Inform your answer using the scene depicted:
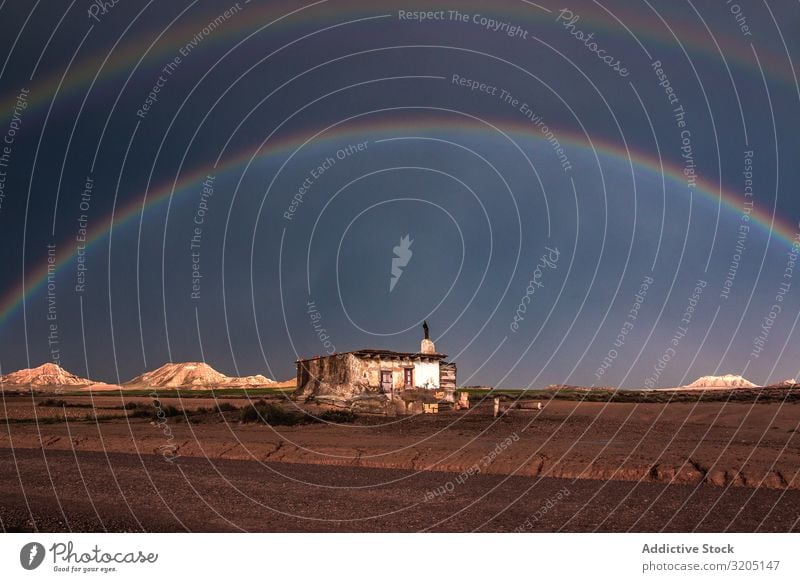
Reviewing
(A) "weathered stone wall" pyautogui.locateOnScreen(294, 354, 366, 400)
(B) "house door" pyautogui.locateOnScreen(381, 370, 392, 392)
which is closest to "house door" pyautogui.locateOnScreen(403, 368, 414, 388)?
(B) "house door" pyautogui.locateOnScreen(381, 370, 392, 392)

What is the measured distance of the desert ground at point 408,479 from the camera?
10844mm

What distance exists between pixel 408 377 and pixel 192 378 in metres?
140

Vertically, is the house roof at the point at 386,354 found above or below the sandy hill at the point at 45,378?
above

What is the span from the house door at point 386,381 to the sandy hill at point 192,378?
125262 millimetres

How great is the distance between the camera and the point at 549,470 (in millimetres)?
16078

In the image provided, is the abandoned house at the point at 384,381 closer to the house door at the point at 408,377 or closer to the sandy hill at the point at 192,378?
the house door at the point at 408,377

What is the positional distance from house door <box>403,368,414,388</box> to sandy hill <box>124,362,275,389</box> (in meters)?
124

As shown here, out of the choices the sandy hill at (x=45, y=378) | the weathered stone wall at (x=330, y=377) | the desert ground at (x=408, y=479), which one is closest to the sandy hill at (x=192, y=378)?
the sandy hill at (x=45, y=378)

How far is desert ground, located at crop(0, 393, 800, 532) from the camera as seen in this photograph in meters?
10.8

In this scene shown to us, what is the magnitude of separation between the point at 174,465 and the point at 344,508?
8668 mm

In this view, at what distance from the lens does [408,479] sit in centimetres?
1555

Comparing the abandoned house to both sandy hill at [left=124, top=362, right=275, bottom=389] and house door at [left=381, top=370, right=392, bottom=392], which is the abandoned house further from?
sandy hill at [left=124, top=362, right=275, bottom=389]
